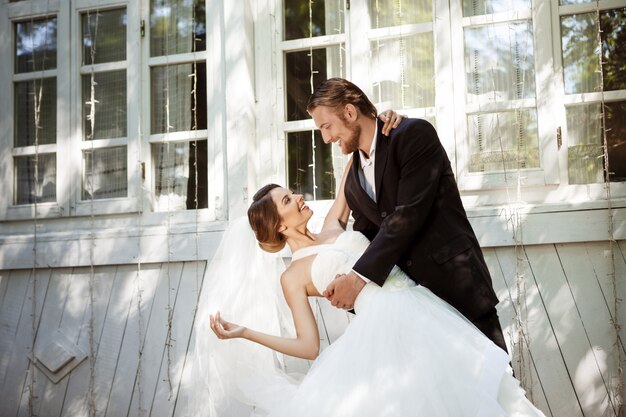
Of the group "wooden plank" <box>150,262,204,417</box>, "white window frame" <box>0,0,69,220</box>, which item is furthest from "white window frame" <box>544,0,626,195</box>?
"white window frame" <box>0,0,69,220</box>

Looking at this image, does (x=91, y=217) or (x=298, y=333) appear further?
(x=91, y=217)

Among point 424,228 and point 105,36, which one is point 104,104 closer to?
point 105,36

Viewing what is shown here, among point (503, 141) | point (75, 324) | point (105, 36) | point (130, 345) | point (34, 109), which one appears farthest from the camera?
point (34, 109)

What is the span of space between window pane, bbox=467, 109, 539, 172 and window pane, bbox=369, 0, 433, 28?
68 centimetres

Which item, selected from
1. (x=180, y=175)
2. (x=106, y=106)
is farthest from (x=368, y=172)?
(x=106, y=106)

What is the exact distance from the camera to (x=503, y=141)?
3.57 metres

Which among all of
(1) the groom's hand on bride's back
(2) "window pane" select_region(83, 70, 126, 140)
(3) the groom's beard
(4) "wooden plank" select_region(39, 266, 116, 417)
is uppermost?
(2) "window pane" select_region(83, 70, 126, 140)

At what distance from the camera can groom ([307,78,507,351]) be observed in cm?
256

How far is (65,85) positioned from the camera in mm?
4293

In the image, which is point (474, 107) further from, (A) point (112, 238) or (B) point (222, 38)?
(A) point (112, 238)

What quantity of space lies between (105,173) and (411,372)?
106 inches

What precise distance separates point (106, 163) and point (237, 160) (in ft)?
3.28

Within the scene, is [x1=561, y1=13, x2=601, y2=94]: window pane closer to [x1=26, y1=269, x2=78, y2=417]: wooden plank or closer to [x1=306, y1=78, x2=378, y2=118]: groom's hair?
[x1=306, y1=78, x2=378, y2=118]: groom's hair

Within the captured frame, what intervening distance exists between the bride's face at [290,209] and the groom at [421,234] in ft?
1.12
